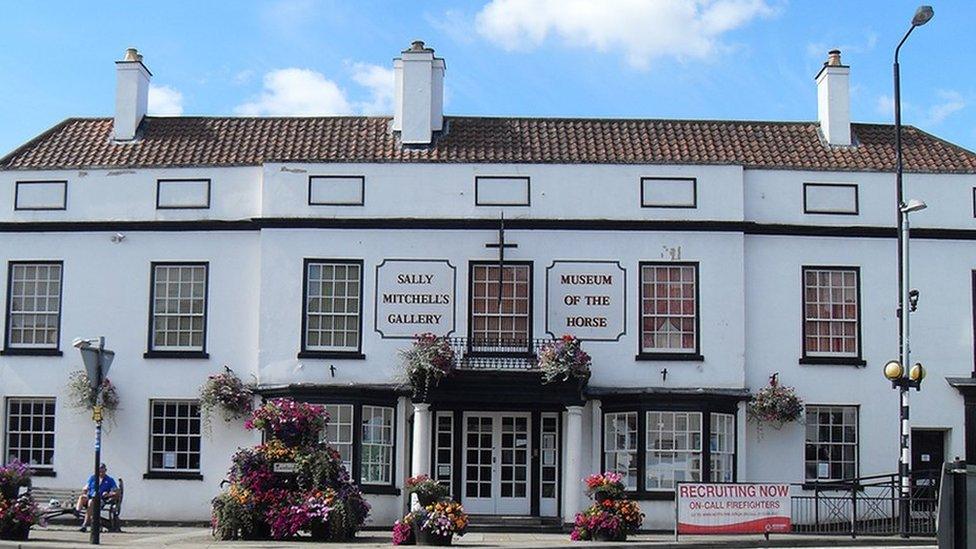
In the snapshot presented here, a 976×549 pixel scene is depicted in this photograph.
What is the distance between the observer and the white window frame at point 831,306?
27453mm

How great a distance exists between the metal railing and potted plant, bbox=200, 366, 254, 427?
37.6 ft

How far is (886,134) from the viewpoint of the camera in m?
29.1

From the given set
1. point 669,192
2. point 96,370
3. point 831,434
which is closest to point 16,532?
point 96,370

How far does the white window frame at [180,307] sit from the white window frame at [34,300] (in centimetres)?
213

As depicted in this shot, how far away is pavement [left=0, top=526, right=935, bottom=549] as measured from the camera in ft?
67.7

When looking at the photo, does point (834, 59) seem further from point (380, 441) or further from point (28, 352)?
point (28, 352)

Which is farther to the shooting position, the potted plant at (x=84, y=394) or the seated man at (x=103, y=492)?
the potted plant at (x=84, y=394)

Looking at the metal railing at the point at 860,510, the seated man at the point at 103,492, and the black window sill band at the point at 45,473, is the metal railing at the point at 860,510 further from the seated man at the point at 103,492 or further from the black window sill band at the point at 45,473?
the black window sill band at the point at 45,473

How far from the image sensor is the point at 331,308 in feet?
89.9

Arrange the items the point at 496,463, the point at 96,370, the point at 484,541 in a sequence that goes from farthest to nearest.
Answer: the point at 496,463 < the point at 484,541 < the point at 96,370

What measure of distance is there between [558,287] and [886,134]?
8.60 metres

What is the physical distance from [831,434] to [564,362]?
634cm

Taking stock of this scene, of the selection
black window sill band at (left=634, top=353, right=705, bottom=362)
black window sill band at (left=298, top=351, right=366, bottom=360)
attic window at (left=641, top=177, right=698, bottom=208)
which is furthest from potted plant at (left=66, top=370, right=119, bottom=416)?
attic window at (left=641, top=177, right=698, bottom=208)

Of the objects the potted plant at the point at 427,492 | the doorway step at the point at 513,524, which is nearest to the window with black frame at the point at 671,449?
the doorway step at the point at 513,524
